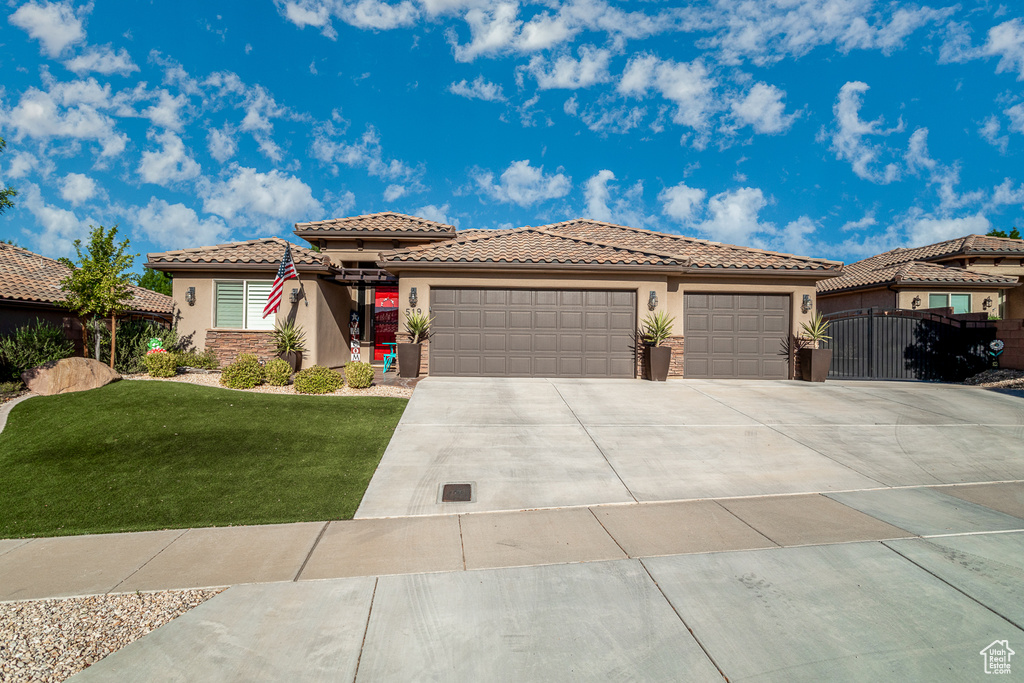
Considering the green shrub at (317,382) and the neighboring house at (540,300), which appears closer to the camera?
the green shrub at (317,382)

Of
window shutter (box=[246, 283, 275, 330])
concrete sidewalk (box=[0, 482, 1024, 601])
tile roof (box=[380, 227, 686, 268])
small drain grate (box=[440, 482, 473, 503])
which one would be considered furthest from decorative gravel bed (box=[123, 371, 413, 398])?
concrete sidewalk (box=[0, 482, 1024, 601])

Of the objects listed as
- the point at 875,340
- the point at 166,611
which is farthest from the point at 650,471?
the point at 875,340

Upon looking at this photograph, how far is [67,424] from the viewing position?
→ 8320 millimetres

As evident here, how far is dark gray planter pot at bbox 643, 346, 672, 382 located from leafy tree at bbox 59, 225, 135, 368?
13.6 metres

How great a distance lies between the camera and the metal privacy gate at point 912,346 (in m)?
14.9

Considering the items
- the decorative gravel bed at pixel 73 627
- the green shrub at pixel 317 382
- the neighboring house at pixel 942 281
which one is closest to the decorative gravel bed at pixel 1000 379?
the neighboring house at pixel 942 281

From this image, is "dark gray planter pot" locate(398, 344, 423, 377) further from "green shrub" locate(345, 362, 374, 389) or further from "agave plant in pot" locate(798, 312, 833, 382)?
"agave plant in pot" locate(798, 312, 833, 382)

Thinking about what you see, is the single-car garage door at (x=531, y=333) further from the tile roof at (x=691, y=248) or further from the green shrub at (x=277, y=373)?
the green shrub at (x=277, y=373)

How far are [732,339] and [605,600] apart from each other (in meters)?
12.7

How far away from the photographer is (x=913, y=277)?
65.5 ft

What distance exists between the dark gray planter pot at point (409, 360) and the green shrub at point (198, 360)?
6100mm

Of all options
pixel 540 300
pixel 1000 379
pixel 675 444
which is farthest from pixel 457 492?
pixel 1000 379

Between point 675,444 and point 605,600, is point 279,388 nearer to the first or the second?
point 675,444

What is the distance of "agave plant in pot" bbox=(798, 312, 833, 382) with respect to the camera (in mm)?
13781
